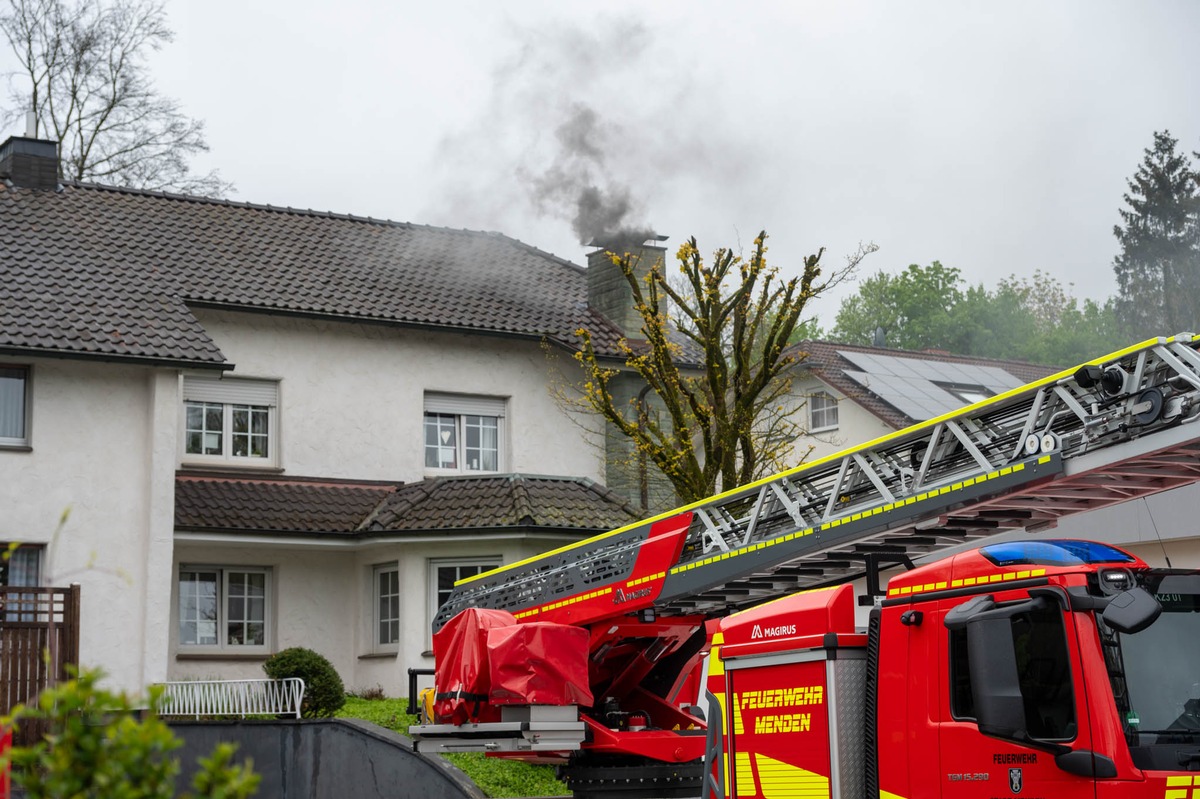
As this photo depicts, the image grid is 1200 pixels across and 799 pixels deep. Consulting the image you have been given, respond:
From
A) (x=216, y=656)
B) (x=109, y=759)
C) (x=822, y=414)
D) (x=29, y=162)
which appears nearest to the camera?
(x=109, y=759)

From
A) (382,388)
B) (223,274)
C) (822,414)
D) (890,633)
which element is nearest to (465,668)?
(890,633)

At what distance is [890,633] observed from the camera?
8227 millimetres

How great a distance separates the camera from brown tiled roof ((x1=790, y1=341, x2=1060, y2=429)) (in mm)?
35594

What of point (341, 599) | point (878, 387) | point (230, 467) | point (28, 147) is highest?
point (28, 147)

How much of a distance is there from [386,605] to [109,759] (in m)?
21.4

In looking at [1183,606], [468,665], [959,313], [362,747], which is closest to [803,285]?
[362,747]

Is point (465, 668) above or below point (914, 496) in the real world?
below

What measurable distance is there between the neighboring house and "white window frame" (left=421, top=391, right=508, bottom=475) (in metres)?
0.03

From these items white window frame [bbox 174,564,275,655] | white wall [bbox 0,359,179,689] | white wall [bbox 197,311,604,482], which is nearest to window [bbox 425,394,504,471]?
white wall [bbox 197,311,604,482]

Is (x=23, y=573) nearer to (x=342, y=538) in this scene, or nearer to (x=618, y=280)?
(x=342, y=538)

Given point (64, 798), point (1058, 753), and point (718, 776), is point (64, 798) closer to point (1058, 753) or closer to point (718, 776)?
point (1058, 753)

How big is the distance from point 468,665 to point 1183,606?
251 inches

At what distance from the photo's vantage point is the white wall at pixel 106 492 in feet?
69.2

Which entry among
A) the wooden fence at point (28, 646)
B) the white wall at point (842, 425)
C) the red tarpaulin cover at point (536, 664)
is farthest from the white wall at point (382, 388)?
the red tarpaulin cover at point (536, 664)
